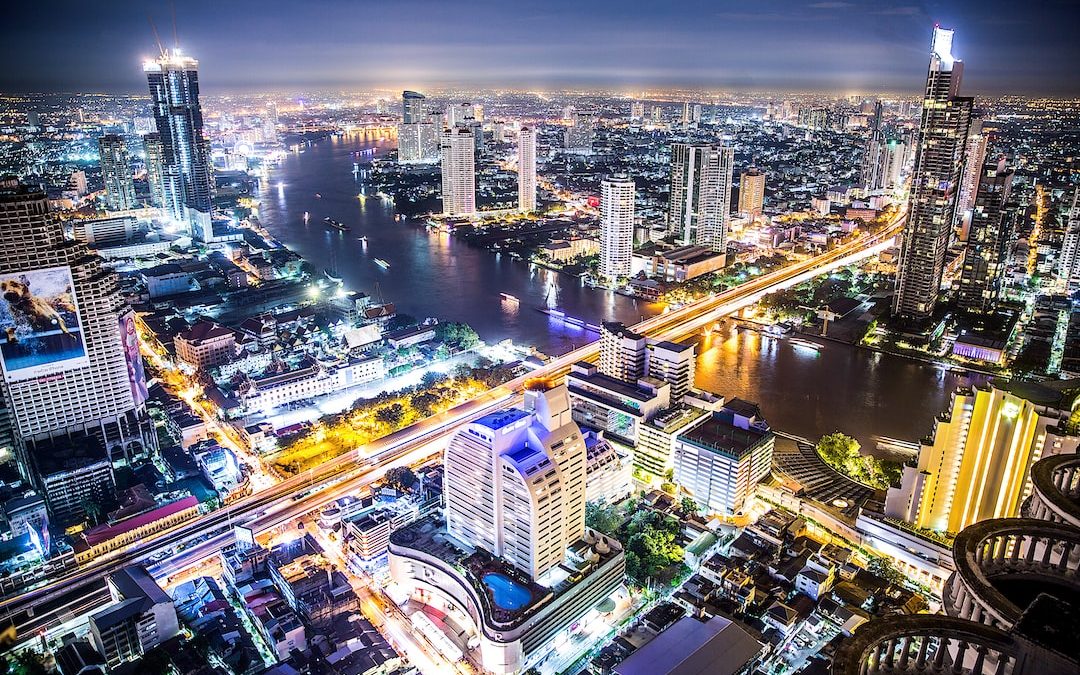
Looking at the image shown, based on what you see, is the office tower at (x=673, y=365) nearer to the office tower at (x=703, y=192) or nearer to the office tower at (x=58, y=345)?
the office tower at (x=58, y=345)

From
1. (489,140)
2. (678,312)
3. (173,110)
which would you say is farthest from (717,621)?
(489,140)

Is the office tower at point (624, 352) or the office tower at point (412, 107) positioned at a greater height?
the office tower at point (412, 107)

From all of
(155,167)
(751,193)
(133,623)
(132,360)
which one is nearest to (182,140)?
(155,167)

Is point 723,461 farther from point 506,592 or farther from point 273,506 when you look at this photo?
point 273,506

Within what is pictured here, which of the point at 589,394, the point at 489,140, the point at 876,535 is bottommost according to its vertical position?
the point at 876,535

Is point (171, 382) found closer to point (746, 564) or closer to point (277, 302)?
point (277, 302)

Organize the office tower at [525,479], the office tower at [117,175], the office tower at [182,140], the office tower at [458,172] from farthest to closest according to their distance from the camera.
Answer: the office tower at [458,172] < the office tower at [117,175] < the office tower at [182,140] < the office tower at [525,479]

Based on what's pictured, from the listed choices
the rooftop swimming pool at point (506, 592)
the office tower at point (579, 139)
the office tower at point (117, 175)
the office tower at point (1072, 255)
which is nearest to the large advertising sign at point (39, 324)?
the rooftop swimming pool at point (506, 592)
